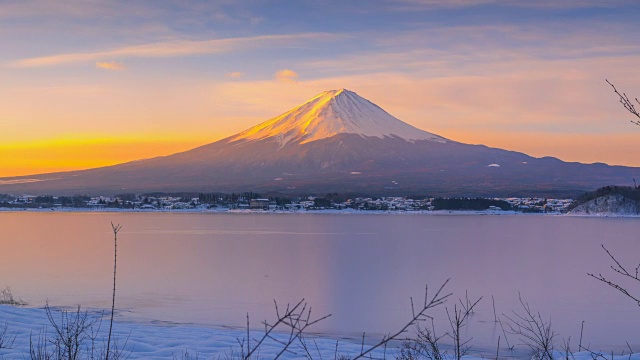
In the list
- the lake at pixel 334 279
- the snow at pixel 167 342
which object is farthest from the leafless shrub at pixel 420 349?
the lake at pixel 334 279

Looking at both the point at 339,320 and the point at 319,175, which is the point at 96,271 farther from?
the point at 319,175

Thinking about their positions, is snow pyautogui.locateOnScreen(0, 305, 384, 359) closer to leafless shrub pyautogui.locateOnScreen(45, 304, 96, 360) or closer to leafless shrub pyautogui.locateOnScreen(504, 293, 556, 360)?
leafless shrub pyautogui.locateOnScreen(45, 304, 96, 360)

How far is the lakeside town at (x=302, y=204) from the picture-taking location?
240 feet

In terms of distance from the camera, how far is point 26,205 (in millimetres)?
81062

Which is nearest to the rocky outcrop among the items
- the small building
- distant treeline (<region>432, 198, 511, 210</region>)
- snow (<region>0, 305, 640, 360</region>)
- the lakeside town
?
the lakeside town

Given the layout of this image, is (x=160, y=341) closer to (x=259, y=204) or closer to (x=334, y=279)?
(x=334, y=279)

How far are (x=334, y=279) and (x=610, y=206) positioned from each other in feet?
179

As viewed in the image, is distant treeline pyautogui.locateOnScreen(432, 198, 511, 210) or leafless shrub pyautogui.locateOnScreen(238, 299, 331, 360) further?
distant treeline pyautogui.locateOnScreen(432, 198, 511, 210)

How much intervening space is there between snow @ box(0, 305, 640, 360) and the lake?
4.97ft

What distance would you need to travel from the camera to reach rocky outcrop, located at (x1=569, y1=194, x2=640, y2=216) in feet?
212

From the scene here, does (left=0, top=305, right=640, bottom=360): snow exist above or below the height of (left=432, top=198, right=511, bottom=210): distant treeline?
below

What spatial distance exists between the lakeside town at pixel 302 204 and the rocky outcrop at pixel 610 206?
391 cm

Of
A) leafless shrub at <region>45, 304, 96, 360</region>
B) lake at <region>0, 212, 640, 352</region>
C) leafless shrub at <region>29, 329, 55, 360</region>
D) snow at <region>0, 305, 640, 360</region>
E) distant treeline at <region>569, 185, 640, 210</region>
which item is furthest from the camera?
distant treeline at <region>569, 185, 640, 210</region>

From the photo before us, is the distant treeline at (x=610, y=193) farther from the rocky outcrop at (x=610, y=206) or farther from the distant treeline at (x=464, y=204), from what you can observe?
the distant treeline at (x=464, y=204)
